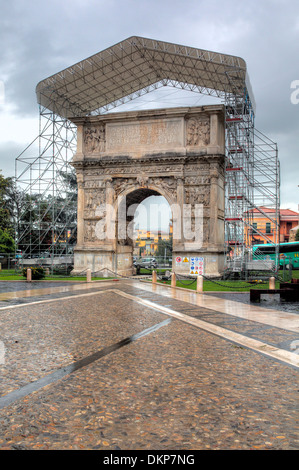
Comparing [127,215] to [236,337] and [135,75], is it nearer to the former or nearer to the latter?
[135,75]

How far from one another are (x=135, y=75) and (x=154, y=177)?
10108 millimetres

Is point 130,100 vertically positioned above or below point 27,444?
above

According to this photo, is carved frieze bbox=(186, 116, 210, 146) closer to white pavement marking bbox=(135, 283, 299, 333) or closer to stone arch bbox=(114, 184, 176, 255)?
stone arch bbox=(114, 184, 176, 255)

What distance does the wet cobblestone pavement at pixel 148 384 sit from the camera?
14.5ft

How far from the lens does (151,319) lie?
12.4 metres

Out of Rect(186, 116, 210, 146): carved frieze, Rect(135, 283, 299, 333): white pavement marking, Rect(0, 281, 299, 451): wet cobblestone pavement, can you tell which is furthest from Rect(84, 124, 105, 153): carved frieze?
Rect(0, 281, 299, 451): wet cobblestone pavement

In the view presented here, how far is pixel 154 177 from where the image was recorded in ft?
108

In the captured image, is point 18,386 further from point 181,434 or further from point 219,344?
point 219,344

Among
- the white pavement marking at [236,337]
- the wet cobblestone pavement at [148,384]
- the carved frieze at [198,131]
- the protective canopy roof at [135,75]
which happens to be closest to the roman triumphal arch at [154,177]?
the carved frieze at [198,131]

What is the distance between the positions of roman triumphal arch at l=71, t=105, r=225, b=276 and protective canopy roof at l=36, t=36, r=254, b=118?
10.5 ft

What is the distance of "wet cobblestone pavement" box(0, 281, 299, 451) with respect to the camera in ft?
14.5

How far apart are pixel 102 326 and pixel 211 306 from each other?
19.8 feet

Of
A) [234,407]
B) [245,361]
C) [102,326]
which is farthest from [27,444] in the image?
[102,326]

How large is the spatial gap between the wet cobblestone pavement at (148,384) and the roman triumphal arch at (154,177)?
19829 mm
